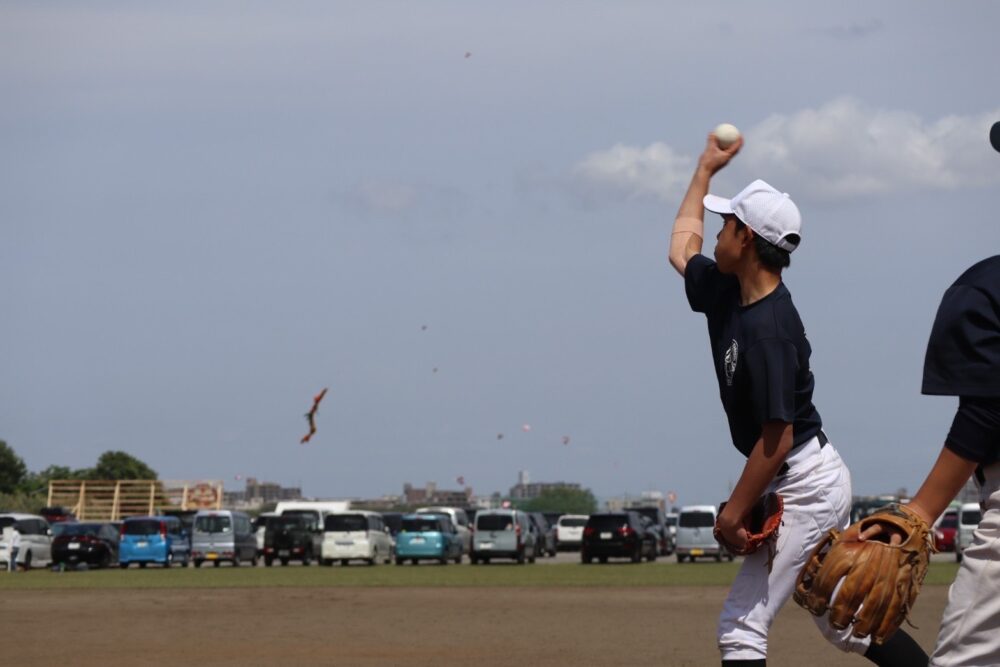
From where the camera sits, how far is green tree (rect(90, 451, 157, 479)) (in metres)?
107

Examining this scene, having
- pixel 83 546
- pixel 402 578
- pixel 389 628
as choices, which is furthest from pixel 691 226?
pixel 83 546

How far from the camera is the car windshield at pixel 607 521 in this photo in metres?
45.0

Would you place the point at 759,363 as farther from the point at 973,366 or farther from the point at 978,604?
the point at 978,604

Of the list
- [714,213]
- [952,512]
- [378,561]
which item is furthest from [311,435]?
[714,213]

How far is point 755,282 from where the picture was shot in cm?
614

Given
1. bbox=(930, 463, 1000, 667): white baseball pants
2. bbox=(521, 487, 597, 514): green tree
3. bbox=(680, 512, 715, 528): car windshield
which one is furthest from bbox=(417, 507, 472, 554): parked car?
bbox=(521, 487, 597, 514): green tree

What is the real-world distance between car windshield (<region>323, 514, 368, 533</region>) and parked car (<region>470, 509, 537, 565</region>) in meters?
3.42

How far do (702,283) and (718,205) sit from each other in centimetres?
32

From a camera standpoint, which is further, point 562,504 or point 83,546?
point 562,504

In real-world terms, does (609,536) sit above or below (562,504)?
below

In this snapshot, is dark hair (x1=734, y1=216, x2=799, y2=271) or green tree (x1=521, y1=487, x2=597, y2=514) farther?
green tree (x1=521, y1=487, x2=597, y2=514)

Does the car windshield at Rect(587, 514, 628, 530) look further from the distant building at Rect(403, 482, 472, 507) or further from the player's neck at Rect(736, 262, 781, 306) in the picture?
the distant building at Rect(403, 482, 472, 507)

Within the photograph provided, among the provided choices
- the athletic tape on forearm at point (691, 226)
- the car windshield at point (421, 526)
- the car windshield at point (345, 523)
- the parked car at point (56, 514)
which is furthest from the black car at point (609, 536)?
the athletic tape on forearm at point (691, 226)

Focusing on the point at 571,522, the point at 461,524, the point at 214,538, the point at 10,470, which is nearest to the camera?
the point at 214,538
